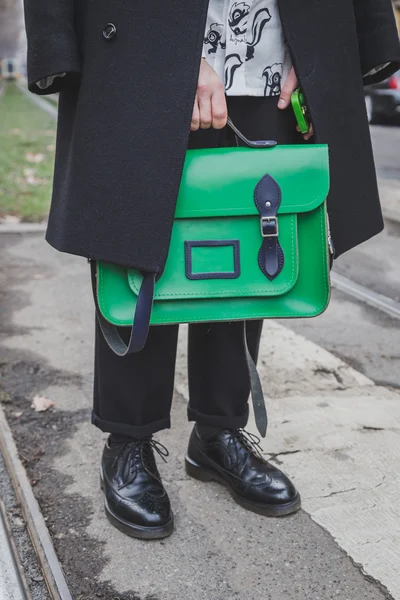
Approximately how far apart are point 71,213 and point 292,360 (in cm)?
151

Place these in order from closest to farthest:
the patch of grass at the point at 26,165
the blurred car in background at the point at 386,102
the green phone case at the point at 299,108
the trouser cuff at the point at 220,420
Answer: the green phone case at the point at 299,108 < the trouser cuff at the point at 220,420 < the patch of grass at the point at 26,165 < the blurred car in background at the point at 386,102

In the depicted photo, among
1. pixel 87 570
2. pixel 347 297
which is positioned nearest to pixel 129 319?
pixel 87 570

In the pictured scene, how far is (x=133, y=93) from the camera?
166 cm

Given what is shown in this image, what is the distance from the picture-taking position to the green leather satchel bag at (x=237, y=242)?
1.73 m

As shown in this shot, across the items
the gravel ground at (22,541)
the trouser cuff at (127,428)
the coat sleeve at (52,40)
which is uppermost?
the coat sleeve at (52,40)

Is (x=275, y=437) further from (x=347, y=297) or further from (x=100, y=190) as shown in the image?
(x=347, y=297)

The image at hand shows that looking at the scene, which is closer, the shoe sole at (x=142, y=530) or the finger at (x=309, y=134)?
the finger at (x=309, y=134)

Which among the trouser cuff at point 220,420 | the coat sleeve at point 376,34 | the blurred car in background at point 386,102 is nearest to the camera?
the coat sleeve at point 376,34

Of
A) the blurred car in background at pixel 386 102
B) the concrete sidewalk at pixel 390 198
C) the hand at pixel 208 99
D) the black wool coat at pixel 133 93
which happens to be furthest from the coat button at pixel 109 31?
the blurred car in background at pixel 386 102

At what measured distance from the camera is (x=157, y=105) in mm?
1653

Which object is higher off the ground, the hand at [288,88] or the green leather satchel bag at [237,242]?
the hand at [288,88]

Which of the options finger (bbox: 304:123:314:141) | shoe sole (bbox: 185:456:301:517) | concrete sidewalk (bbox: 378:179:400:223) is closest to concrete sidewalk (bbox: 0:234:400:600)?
shoe sole (bbox: 185:456:301:517)

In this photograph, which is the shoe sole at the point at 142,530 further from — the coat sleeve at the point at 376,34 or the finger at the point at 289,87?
the coat sleeve at the point at 376,34

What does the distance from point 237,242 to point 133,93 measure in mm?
390
